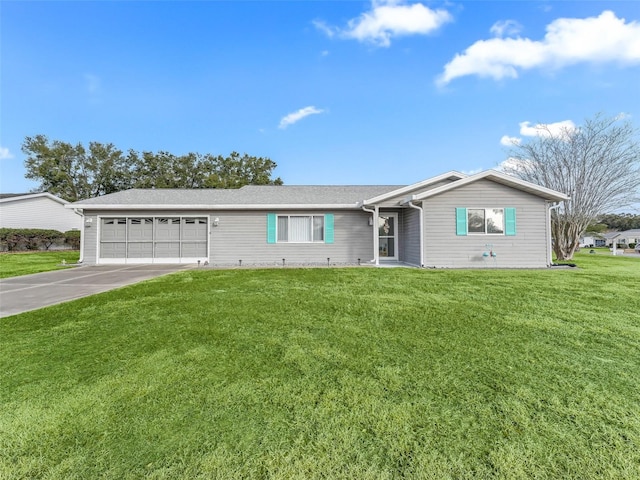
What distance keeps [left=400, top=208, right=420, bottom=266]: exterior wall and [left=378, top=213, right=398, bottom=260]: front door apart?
0.97 feet

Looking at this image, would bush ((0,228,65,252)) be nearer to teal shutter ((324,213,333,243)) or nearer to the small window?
teal shutter ((324,213,333,243))

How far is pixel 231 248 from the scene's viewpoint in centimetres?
1246

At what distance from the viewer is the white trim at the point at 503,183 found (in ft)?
34.7

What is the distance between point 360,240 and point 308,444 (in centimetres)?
1081

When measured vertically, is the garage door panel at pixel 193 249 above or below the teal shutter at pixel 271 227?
below

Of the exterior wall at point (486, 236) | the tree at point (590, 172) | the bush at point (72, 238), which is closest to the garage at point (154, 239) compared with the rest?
the exterior wall at point (486, 236)

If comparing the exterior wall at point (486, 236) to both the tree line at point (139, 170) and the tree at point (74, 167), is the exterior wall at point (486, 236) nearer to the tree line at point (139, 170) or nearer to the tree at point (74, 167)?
the tree line at point (139, 170)

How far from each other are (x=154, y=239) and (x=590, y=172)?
23.5 metres

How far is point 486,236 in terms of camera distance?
11.0 meters

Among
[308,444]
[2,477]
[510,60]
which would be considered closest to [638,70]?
[510,60]

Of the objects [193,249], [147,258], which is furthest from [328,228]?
[147,258]

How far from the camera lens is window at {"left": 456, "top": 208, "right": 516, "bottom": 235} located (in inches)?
431

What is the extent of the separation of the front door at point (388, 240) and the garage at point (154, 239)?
735cm

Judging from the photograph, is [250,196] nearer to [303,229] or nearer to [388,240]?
[303,229]
